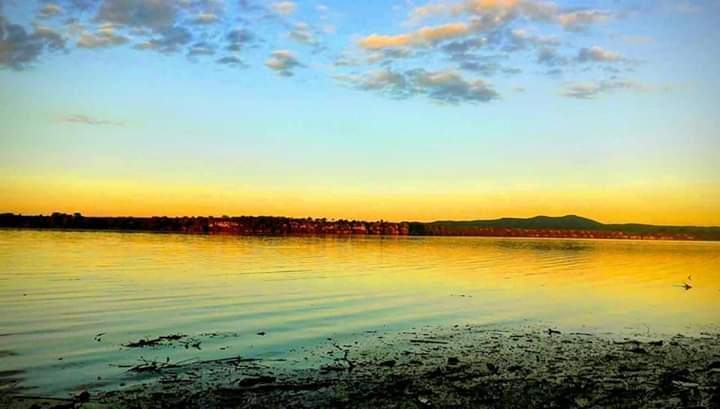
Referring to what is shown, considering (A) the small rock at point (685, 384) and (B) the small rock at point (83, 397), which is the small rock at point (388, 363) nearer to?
(A) the small rock at point (685, 384)

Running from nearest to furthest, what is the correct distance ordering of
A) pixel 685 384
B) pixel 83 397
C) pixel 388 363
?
pixel 83 397
pixel 685 384
pixel 388 363

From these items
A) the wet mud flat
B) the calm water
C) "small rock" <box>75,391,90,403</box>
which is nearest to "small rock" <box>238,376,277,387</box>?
the wet mud flat

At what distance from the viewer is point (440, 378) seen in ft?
46.9

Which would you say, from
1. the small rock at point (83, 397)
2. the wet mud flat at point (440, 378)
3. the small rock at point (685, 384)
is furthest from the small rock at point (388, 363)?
the small rock at point (83, 397)

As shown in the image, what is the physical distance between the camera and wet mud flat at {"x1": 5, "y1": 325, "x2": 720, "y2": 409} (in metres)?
12.2

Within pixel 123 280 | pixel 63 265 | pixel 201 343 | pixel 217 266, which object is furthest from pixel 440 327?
pixel 63 265

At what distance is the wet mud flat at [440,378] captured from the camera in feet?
40.0

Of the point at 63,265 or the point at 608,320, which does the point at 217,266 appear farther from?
the point at 608,320

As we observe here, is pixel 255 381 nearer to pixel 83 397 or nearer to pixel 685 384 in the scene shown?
pixel 83 397

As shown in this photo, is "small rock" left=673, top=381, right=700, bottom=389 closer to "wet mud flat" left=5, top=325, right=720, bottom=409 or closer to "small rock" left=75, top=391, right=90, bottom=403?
"wet mud flat" left=5, top=325, right=720, bottom=409

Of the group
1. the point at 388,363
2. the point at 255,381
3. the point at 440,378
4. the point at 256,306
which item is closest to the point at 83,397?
the point at 255,381

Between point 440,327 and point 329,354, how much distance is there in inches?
271

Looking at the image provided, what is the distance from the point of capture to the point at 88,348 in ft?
57.7

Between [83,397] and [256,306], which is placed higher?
[83,397]
